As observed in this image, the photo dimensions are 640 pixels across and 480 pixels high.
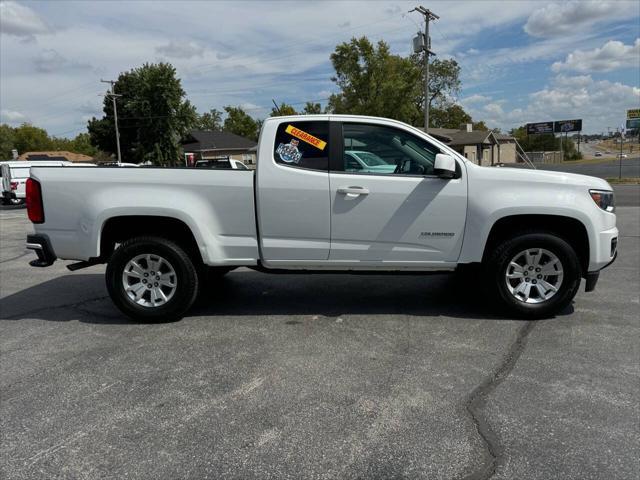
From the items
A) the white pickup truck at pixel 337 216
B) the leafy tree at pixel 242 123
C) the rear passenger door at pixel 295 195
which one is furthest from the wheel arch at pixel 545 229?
the leafy tree at pixel 242 123

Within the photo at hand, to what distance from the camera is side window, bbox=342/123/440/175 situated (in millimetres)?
5070

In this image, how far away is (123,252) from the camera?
5.08m

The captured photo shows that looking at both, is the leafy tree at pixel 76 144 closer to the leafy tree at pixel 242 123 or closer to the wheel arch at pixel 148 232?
the leafy tree at pixel 242 123

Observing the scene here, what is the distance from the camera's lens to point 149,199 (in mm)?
4965

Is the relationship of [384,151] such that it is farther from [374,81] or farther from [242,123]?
[242,123]

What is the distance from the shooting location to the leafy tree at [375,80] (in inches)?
1705

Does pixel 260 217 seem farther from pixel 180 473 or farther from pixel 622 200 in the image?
pixel 622 200

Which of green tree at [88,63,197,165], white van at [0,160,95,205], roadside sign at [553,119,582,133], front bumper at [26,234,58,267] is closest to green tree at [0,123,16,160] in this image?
green tree at [88,63,197,165]

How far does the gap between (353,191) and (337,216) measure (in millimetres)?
282

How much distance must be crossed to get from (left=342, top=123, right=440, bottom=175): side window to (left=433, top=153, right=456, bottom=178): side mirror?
0.19m

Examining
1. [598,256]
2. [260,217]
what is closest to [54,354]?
[260,217]

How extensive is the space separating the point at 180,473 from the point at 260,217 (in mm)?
2691

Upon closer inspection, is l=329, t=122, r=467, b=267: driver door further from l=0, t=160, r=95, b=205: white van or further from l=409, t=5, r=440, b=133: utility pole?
l=409, t=5, r=440, b=133: utility pole

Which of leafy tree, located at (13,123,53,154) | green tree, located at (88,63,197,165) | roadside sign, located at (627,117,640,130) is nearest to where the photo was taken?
roadside sign, located at (627,117,640,130)
